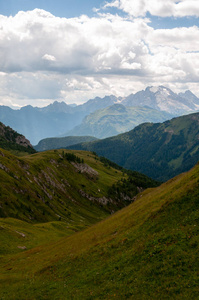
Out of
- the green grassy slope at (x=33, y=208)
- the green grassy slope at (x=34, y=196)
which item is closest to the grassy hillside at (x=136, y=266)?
the green grassy slope at (x=33, y=208)

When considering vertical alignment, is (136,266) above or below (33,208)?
above

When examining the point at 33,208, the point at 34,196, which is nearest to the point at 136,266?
the point at 33,208

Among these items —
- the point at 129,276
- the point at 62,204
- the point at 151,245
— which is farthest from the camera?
the point at 62,204

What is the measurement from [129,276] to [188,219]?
37.1 ft

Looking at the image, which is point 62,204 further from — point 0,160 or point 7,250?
point 7,250

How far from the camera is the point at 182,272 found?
1001 inches

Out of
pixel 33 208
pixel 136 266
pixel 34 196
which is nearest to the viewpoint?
pixel 136 266

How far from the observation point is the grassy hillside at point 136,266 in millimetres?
25562

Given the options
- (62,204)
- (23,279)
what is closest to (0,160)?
(62,204)

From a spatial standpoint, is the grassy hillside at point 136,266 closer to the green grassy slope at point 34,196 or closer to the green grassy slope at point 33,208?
the green grassy slope at point 33,208

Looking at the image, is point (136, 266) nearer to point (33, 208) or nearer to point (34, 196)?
point (33, 208)

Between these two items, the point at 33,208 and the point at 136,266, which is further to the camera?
the point at 33,208

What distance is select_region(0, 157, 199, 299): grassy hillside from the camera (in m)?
25.6

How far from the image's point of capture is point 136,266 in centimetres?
2956
